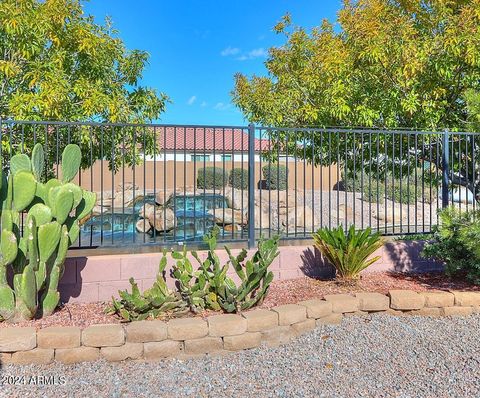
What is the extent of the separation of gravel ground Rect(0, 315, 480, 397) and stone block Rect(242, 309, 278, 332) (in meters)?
0.18

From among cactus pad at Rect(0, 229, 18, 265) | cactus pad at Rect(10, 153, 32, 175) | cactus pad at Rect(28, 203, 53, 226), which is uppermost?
cactus pad at Rect(10, 153, 32, 175)

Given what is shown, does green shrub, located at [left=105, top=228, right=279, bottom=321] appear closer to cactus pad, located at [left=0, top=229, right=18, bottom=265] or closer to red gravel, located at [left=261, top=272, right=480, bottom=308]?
red gravel, located at [left=261, top=272, right=480, bottom=308]

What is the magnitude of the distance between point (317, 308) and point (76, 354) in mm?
2057

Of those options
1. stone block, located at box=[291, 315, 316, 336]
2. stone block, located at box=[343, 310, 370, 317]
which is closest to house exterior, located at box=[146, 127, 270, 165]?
stone block, located at box=[291, 315, 316, 336]

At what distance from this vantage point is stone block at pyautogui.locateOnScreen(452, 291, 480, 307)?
4.27 meters

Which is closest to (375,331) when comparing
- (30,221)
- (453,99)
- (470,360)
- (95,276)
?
(470,360)

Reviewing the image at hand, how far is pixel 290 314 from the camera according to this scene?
3.63m

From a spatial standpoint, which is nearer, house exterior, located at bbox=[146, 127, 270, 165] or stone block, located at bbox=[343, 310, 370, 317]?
stone block, located at bbox=[343, 310, 370, 317]

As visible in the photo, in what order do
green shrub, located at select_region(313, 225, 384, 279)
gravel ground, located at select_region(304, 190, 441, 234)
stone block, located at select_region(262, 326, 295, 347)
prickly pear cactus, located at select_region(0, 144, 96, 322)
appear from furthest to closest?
gravel ground, located at select_region(304, 190, 441, 234) → green shrub, located at select_region(313, 225, 384, 279) → stone block, located at select_region(262, 326, 295, 347) → prickly pear cactus, located at select_region(0, 144, 96, 322)

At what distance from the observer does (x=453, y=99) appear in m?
6.92

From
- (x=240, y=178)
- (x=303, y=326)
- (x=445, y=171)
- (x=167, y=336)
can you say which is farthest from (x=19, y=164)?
(x=240, y=178)

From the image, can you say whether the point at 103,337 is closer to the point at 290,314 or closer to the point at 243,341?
the point at 243,341

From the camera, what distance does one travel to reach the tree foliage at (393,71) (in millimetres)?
6312

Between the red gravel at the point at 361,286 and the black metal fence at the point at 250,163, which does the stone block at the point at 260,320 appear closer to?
the red gravel at the point at 361,286
